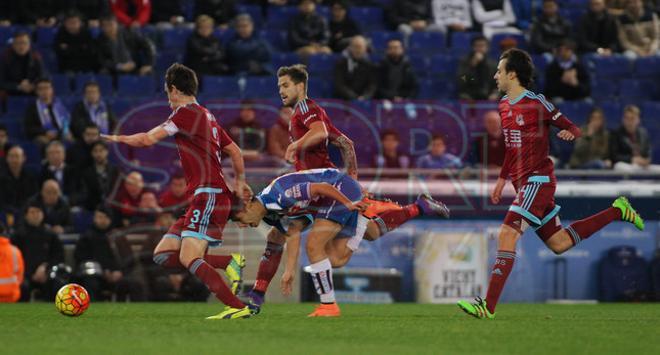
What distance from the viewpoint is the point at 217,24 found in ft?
63.9

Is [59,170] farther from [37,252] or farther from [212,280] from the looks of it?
[212,280]

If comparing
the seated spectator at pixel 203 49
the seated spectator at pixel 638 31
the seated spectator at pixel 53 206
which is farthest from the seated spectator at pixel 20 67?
the seated spectator at pixel 638 31

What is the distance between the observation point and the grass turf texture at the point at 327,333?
7.57 meters

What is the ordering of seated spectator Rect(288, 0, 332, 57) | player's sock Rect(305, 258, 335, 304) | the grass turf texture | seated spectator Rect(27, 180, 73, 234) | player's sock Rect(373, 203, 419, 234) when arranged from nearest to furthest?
the grass turf texture, player's sock Rect(305, 258, 335, 304), player's sock Rect(373, 203, 419, 234), seated spectator Rect(27, 180, 73, 234), seated spectator Rect(288, 0, 332, 57)

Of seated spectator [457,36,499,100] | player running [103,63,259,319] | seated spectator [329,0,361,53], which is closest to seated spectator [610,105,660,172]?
seated spectator [457,36,499,100]

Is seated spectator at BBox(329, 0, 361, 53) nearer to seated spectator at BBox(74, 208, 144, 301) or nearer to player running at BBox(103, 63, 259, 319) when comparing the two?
seated spectator at BBox(74, 208, 144, 301)

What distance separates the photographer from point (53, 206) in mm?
15695

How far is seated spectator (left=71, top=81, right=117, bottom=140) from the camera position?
1666 centimetres

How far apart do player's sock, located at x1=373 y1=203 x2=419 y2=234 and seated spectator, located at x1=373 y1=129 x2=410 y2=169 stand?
5024 millimetres

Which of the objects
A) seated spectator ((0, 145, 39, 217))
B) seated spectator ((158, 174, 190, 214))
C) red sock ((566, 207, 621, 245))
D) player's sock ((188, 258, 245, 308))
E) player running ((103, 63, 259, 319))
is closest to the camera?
player's sock ((188, 258, 245, 308))

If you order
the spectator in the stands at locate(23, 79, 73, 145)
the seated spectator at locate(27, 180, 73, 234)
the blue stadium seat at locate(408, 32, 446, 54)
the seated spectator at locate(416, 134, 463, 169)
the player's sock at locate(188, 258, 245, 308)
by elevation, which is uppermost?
the blue stadium seat at locate(408, 32, 446, 54)

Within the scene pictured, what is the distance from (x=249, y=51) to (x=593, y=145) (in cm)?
531

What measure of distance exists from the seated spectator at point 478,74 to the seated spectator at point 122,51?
4704mm

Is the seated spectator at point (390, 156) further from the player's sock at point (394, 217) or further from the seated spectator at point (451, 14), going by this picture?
the player's sock at point (394, 217)
